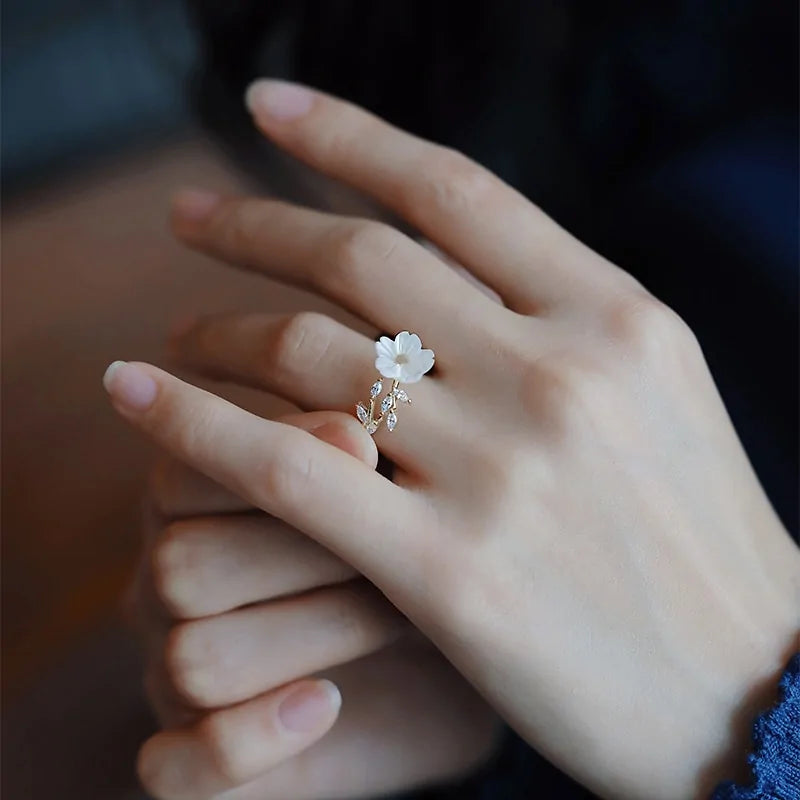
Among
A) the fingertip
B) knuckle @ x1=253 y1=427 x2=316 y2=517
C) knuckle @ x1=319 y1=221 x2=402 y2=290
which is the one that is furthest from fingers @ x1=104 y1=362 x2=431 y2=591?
the fingertip

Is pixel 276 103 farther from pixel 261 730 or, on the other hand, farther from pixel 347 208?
pixel 261 730

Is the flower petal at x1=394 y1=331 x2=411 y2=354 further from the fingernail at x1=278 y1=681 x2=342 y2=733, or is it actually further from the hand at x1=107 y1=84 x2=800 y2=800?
the fingernail at x1=278 y1=681 x2=342 y2=733

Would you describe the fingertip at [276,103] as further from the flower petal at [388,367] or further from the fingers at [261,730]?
the fingers at [261,730]

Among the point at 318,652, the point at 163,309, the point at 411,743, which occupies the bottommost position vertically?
the point at 411,743

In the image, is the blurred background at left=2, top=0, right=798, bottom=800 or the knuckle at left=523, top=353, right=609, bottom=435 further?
the blurred background at left=2, top=0, right=798, bottom=800

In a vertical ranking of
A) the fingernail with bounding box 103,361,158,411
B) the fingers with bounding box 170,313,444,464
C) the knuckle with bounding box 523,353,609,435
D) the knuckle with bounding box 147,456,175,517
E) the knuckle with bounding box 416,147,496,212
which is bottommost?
the knuckle with bounding box 147,456,175,517

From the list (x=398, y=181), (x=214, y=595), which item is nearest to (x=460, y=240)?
(x=398, y=181)

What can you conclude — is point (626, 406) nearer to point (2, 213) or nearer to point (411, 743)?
point (411, 743)
